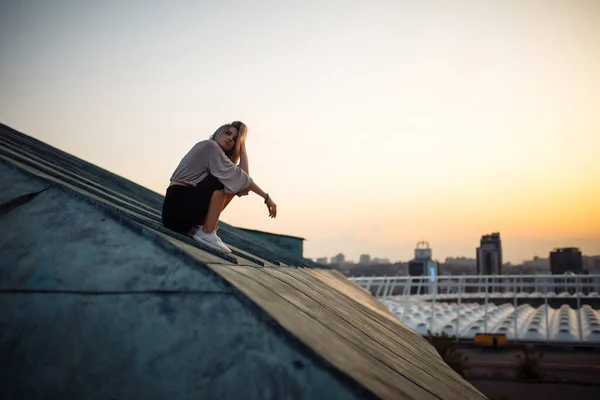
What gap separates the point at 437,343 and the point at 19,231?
2008 cm

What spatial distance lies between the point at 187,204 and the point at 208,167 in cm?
34

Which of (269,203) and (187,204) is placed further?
(269,203)

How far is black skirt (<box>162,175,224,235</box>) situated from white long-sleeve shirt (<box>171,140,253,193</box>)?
6 centimetres

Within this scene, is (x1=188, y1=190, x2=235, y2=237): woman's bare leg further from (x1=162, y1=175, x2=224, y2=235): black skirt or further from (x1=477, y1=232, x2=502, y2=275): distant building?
(x1=477, y1=232, x2=502, y2=275): distant building

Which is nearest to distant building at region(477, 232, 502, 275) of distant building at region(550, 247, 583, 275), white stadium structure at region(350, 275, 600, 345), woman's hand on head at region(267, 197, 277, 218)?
distant building at region(550, 247, 583, 275)

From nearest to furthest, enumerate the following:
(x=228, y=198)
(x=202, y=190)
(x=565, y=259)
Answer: (x=202, y=190), (x=228, y=198), (x=565, y=259)

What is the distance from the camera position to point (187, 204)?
3.44 metres

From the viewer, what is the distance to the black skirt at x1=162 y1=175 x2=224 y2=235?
11.2 ft

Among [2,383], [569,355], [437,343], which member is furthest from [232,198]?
[569,355]

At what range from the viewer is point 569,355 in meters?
28.7

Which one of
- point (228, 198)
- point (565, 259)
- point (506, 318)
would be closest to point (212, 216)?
point (228, 198)

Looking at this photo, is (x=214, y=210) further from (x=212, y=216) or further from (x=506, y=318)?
(x=506, y=318)

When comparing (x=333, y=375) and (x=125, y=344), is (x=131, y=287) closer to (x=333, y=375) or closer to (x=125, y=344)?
(x=125, y=344)

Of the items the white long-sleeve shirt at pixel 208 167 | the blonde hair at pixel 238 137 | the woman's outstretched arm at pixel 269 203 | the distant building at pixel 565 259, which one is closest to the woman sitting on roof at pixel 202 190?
the white long-sleeve shirt at pixel 208 167
